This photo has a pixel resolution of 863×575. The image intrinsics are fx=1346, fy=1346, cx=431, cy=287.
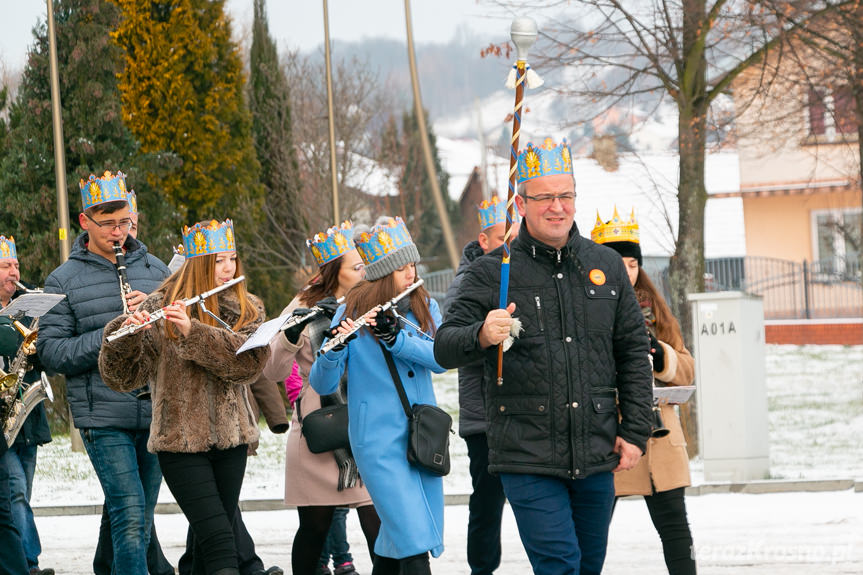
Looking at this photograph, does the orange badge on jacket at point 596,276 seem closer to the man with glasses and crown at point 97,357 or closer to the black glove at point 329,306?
the black glove at point 329,306

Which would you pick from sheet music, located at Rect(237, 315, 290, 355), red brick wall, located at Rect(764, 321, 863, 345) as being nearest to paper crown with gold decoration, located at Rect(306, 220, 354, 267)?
sheet music, located at Rect(237, 315, 290, 355)

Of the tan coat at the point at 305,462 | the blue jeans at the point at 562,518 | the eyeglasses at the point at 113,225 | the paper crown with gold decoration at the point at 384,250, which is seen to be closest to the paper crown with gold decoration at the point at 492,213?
the tan coat at the point at 305,462

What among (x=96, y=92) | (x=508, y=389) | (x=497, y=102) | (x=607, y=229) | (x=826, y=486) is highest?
(x=497, y=102)

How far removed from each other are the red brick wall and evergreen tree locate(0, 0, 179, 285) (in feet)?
57.1

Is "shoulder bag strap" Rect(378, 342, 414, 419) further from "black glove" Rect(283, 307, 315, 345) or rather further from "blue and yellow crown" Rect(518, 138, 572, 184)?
"blue and yellow crown" Rect(518, 138, 572, 184)

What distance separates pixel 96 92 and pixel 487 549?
12.9 metres

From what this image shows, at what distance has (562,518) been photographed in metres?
5.19

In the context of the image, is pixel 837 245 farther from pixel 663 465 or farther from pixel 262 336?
pixel 262 336

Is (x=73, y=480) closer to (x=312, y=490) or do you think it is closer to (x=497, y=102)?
(x=312, y=490)

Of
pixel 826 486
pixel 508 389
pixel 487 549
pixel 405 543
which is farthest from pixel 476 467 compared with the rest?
pixel 826 486

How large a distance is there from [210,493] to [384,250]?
56.0 inches

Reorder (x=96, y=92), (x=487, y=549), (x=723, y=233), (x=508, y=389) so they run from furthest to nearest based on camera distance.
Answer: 1. (x=723, y=233)
2. (x=96, y=92)
3. (x=487, y=549)
4. (x=508, y=389)

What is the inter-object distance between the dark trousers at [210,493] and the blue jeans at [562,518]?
1.67 m

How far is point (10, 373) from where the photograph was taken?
8008mm
